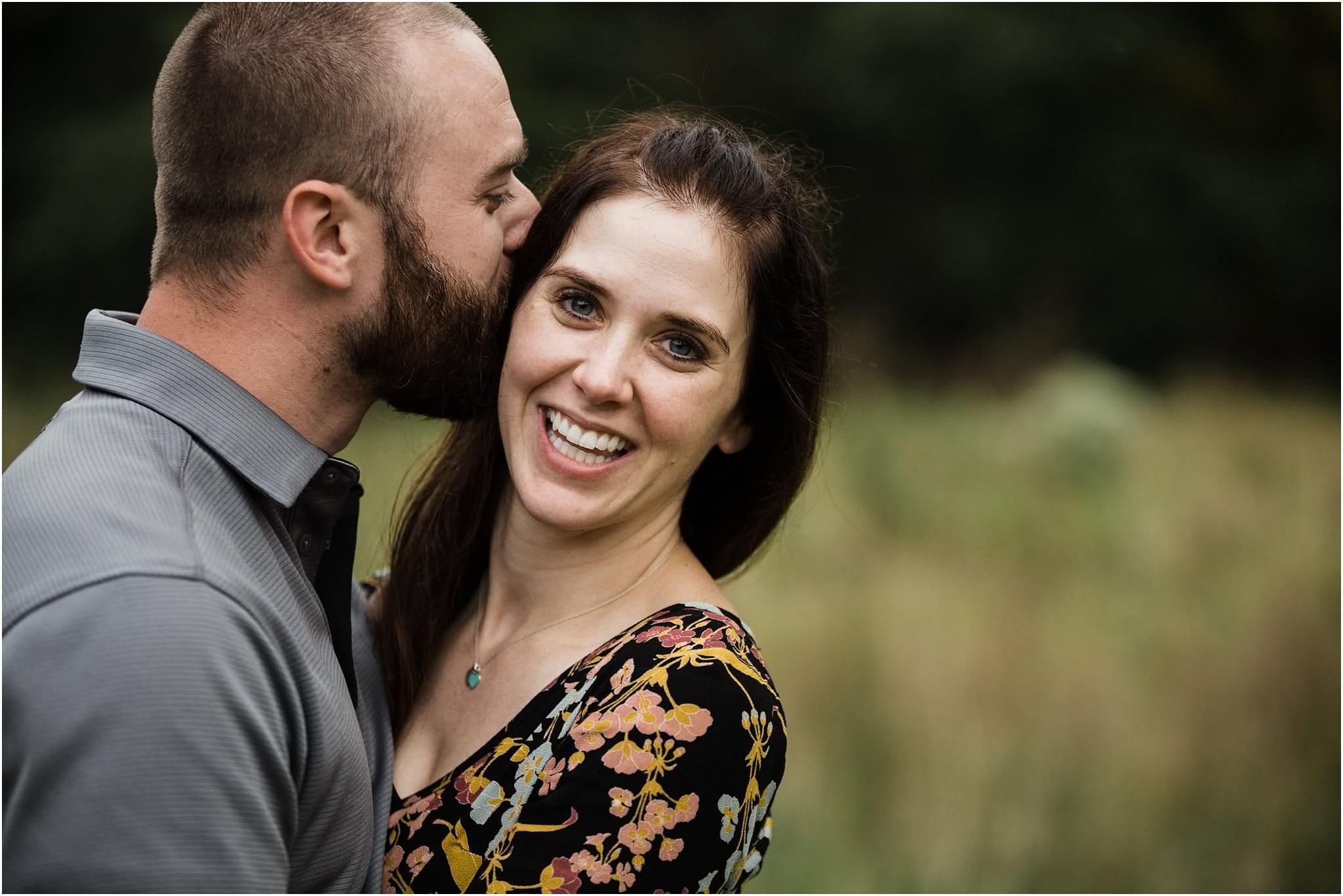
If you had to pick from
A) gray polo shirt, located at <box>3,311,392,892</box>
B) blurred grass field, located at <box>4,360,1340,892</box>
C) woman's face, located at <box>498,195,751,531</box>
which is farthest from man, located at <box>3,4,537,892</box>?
blurred grass field, located at <box>4,360,1340,892</box>

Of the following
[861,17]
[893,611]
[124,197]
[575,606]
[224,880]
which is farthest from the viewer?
[861,17]

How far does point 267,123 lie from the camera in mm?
2064

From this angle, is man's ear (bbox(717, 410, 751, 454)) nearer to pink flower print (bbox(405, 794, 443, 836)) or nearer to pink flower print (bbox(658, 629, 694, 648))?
pink flower print (bbox(658, 629, 694, 648))

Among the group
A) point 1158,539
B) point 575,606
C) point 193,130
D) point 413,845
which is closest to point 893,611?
point 1158,539

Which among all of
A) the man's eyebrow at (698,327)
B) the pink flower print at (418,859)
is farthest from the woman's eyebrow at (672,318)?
the pink flower print at (418,859)

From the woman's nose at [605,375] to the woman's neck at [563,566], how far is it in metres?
0.35

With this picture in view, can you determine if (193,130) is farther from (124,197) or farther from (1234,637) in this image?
(124,197)

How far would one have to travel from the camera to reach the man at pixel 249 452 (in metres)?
1.57

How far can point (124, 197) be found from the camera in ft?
39.1

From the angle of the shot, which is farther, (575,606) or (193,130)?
(575,606)

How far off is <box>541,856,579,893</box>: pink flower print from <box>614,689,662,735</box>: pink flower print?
227mm

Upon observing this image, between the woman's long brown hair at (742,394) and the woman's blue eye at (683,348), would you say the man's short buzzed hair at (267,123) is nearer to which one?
the woman's long brown hair at (742,394)

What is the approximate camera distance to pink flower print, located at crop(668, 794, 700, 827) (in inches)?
75.9

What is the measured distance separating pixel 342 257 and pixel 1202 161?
15911 mm
